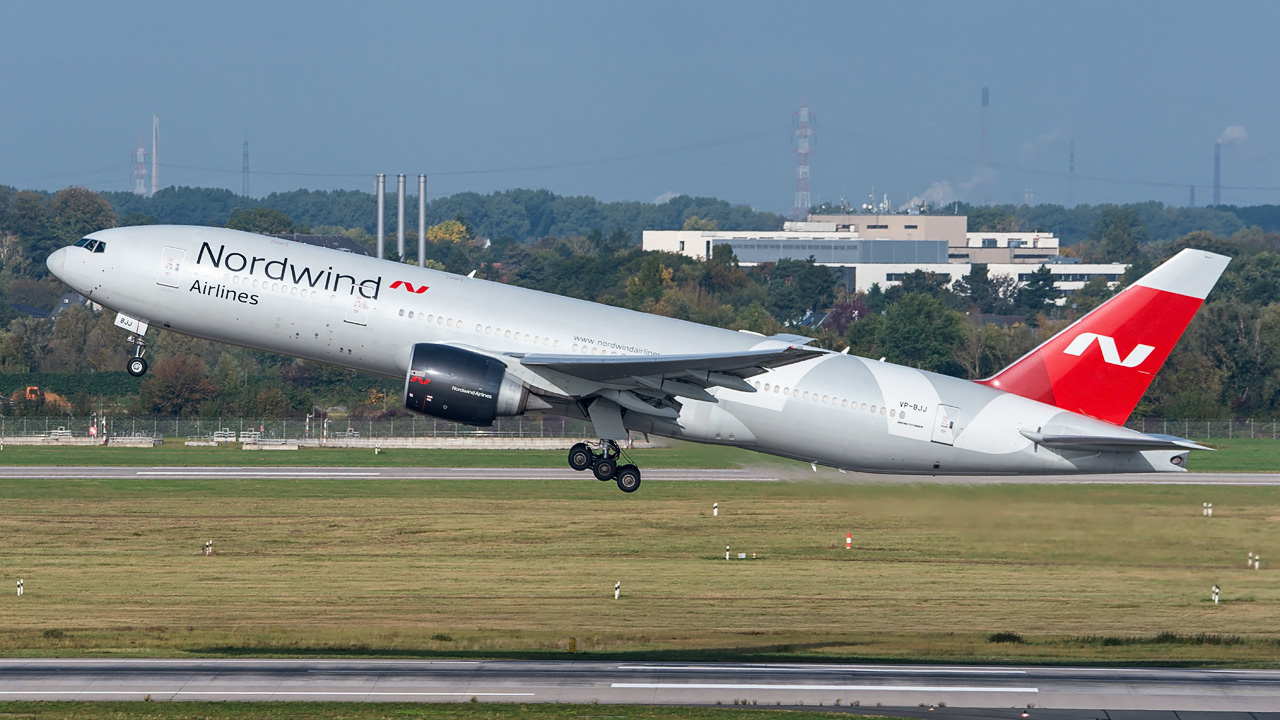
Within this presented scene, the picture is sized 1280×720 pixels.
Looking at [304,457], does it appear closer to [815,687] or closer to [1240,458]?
[815,687]

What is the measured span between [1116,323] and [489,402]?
19318 mm

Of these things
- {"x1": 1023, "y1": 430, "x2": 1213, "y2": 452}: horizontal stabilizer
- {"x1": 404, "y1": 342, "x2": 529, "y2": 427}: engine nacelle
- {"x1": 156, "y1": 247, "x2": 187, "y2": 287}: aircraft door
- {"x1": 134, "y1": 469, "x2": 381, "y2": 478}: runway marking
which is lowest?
{"x1": 134, "y1": 469, "x2": 381, "y2": 478}: runway marking

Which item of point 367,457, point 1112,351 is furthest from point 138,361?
point 367,457

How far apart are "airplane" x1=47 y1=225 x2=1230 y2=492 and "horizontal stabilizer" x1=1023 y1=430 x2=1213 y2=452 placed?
0.22 feet

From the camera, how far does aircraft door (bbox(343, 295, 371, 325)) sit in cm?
3969

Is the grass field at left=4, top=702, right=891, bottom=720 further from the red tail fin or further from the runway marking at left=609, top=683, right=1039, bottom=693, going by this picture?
the red tail fin

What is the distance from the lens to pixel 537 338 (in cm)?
3988

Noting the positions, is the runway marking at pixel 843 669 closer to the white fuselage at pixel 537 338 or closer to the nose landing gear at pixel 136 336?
the white fuselage at pixel 537 338

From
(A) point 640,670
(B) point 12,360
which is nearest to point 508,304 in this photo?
(A) point 640,670

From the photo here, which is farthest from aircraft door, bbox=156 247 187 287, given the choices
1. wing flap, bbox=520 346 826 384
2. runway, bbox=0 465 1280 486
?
runway, bbox=0 465 1280 486

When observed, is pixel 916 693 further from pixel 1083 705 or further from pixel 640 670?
pixel 640 670

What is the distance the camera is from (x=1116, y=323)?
143ft

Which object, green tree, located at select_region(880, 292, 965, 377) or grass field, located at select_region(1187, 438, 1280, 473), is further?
green tree, located at select_region(880, 292, 965, 377)

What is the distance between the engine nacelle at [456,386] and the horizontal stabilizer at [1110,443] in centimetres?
1584
